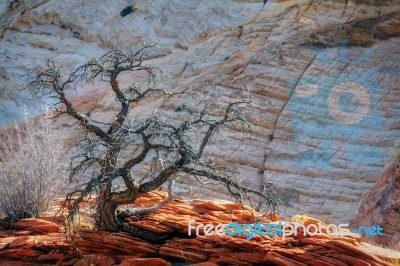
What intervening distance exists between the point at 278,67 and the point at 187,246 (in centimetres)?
1249

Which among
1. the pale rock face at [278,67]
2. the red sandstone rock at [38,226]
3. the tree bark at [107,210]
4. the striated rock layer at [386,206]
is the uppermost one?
the pale rock face at [278,67]

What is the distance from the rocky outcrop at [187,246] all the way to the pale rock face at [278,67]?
7.51 meters

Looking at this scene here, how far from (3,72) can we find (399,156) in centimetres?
1395

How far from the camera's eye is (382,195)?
15734mm

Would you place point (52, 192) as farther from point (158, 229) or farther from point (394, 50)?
point (394, 50)

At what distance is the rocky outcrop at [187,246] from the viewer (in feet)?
31.0

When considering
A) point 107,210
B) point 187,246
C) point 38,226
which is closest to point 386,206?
point 187,246

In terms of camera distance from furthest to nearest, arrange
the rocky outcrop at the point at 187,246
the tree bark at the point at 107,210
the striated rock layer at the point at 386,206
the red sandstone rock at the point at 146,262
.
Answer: the striated rock layer at the point at 386,206
the tree bark at the point at 107,210
the red sandstone rock at the point at 146,262
the rocky outcrop at the point at 187,246

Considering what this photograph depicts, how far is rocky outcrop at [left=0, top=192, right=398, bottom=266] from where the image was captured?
9.45 meters

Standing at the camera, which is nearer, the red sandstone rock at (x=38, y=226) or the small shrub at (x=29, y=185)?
the red sandstone rock at (x=38, y=226)

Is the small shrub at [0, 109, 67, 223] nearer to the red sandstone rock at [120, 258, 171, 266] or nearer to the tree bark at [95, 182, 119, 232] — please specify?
the tree bark at [95, 182, 119, 232]

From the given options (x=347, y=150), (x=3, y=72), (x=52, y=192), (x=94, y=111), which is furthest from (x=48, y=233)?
(x=3, y=72)

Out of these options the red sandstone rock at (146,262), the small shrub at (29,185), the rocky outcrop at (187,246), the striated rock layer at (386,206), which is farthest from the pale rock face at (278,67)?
the red sandstone rock at (146,262)

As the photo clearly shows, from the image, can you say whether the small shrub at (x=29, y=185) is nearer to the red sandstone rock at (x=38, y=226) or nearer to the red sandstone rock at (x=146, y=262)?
the red sandstone rock at (x=38, y=226)
